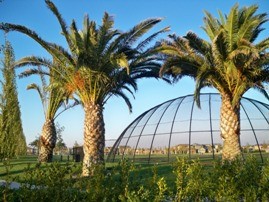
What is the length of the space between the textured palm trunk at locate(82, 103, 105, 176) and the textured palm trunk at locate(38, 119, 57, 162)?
9.24 meters

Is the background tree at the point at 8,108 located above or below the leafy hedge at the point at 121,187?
above

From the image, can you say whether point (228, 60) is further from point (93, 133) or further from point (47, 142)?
point (47, 142)

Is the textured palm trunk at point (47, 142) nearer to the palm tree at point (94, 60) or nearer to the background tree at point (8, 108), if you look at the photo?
the background tree at point (8, 108)

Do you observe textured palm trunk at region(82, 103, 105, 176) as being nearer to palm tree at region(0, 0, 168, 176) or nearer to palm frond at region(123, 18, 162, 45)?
palm tree at region(0, 0, 168, 176)

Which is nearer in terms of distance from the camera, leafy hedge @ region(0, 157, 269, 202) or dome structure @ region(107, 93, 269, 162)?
leafy hedge @ region(0, 157, 269, 202)

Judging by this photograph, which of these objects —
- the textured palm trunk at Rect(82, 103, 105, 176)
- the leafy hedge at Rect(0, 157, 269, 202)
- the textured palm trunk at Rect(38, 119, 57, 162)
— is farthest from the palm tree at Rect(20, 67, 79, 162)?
the leafy hedge at Rect(0, 157, 269, 202)

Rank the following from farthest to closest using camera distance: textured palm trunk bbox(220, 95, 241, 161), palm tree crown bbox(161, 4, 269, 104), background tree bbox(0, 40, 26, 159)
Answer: background tree bbox(0, 40, 26, 159), textured palm trunk bbox(220, 95, 241, 161), palm tree crown bbox(161, 4, 269, 104)

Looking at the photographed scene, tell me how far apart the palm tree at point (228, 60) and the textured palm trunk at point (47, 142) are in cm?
1236

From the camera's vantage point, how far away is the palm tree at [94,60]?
15.7 metres

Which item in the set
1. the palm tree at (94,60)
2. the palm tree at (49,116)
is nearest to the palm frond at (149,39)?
the palm tree at (94,60)

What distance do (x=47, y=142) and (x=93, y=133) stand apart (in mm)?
10111

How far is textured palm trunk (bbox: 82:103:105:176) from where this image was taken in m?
16.1

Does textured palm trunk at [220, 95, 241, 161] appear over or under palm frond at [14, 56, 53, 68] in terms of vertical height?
under

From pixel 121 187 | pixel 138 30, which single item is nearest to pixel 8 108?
pixel 138 30
